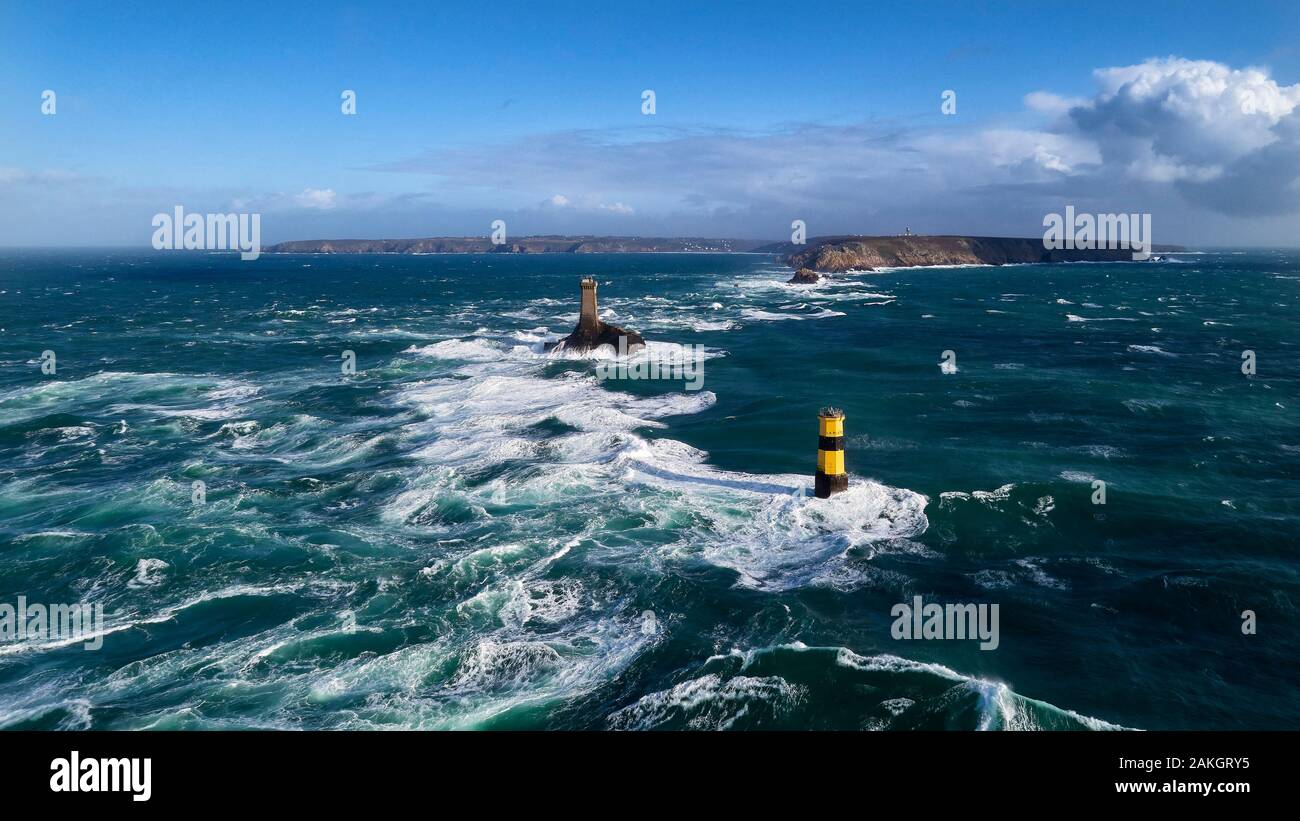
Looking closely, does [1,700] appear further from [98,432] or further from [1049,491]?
[1049,491]

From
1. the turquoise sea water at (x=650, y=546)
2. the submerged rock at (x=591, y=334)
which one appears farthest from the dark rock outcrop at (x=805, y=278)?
the turquoise sea water at (x=650, y=546)

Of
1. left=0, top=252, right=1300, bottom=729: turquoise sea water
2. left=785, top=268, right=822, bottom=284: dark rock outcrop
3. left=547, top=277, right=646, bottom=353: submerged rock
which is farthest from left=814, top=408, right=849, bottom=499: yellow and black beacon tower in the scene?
left=785, top=268, right=822, bottom=284: dark rock outcrop

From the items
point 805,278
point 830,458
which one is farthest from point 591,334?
point 805,278

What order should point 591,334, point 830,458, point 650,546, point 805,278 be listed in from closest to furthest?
point 650,546, point 830,458, point 591,334, point 805,278

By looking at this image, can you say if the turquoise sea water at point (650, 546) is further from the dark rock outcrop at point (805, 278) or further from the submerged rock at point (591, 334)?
the dark rock outcrop at point (805, 278)

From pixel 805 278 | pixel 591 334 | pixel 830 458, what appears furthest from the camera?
pixel 805 278

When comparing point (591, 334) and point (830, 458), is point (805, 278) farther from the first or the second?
point (830, 458)
